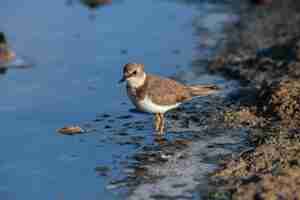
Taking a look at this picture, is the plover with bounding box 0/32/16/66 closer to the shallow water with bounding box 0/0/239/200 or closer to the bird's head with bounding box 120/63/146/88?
the shallow water with bounding box 0/0/239/200

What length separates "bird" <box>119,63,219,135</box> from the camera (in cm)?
797

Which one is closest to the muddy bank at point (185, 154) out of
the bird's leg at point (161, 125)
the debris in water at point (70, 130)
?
the bird's leg at point (161, 125)

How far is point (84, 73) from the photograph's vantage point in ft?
33.8

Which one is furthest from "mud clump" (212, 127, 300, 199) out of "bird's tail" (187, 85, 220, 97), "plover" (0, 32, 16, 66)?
"plover" (0, 32, 16, 66)

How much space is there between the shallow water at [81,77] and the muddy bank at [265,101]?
497 mm

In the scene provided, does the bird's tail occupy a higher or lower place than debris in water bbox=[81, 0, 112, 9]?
lower

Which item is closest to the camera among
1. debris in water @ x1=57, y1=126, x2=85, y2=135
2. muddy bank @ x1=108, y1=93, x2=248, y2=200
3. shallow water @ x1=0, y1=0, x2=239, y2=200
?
muddy bank @ x1=108, y1=93, x2=248, y2=200

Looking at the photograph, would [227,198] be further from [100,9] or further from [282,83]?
[100,9]

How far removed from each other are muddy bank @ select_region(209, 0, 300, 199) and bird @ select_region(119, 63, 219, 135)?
2.04ft

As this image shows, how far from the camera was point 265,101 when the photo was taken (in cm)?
846

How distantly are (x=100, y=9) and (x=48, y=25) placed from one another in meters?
1.69

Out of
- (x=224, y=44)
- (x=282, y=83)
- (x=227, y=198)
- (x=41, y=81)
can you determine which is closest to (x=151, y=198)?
(x=227, y=198)

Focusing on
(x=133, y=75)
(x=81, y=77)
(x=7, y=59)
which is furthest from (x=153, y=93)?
(x=7, y=59)

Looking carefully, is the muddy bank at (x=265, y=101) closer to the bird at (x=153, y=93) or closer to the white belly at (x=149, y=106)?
the bird at (x=153, y=93)
